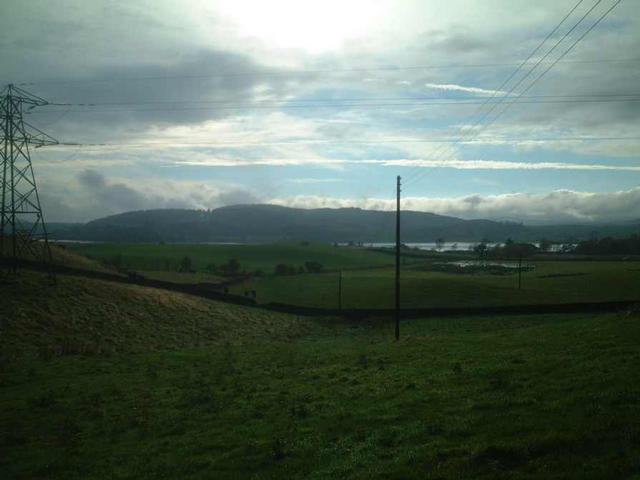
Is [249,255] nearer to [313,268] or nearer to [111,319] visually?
[313,268]

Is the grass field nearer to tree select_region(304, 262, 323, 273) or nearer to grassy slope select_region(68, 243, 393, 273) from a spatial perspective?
tree select_region(304, 262, 323, 273)

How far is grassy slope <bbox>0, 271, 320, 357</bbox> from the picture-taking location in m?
36.5

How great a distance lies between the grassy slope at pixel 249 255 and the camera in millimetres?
136625

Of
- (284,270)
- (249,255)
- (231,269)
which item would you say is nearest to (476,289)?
(284,270)

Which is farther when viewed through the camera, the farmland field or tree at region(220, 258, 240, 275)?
tree at region(220, 258, 240, 275)

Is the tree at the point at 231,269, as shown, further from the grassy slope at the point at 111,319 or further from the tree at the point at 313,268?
the grassy slope at the point at 111,319

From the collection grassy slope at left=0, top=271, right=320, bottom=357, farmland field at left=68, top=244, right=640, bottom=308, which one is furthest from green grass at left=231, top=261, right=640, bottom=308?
grassy slope at left=0, top=271, right=320, bottom=357

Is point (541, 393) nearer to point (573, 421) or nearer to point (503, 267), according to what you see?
point (573, 421)

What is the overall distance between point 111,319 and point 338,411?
115ft

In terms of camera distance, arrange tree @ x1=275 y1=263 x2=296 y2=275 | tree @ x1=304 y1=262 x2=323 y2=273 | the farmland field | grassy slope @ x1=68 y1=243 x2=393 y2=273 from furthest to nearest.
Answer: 1. grassy slope @ x1=68 y1=243 x2=393 y2=273
2. tree @ x1=304 y1=262 x2=323 y2=273
3. tree @ x1=275 y1=263 x2=296 y2=275
4. the farmland field

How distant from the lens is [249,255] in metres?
159

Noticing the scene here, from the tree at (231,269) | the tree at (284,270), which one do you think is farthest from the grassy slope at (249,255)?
the tree at (231,269)

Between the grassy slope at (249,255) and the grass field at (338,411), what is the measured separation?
99832 millimetres

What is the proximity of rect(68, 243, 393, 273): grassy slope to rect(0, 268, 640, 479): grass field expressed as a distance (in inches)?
3930
